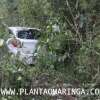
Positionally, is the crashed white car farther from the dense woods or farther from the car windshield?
the dense woods

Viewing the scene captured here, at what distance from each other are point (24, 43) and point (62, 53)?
1107 mm

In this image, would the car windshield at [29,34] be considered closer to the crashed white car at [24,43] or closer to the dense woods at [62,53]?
the crashed white car at [24,43]

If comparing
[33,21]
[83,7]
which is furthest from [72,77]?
[33,21]

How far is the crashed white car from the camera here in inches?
278

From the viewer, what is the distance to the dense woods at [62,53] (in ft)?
20.5

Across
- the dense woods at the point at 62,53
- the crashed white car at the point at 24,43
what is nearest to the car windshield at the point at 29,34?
the crashed white car at the point at 24,43

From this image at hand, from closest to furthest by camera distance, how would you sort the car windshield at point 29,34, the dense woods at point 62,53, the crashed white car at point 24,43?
the dense woods at point 62,53 < the crashed white car at point 24,43 < the car windshield at point 29,34

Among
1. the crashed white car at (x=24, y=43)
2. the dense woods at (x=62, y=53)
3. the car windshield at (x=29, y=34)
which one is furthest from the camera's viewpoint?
the car windshield at (x=29, y=34)

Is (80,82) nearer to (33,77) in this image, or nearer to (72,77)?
(72,77)

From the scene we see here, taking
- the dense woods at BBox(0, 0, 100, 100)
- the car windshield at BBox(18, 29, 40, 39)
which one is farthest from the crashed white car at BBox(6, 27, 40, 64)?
the dense woods at BBox(0, 0, 100, 100)

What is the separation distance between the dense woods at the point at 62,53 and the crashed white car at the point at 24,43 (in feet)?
0.54

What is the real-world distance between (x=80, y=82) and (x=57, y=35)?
148 cm

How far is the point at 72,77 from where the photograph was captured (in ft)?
21.9

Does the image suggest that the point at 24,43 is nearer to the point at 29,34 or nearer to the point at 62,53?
the point at 29,34
